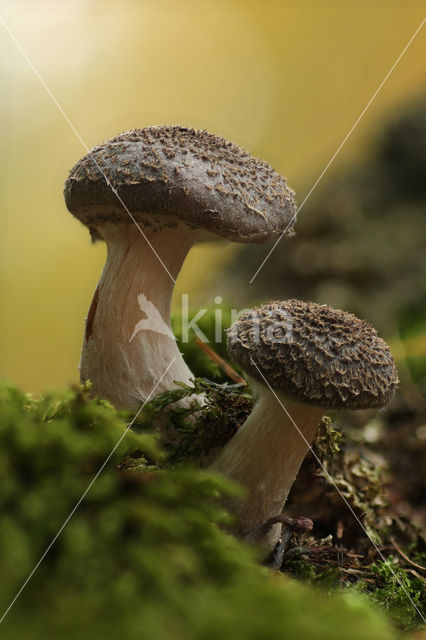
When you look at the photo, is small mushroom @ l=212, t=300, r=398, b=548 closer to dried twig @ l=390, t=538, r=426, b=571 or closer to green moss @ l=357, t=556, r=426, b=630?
green moss @ l=357, t=556, r=426, b=630

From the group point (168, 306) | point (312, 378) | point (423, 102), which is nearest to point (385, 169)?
point (423, 102)

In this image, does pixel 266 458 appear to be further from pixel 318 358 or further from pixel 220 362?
pixel 220 362

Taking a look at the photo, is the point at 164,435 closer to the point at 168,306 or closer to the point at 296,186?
the point at 168,306

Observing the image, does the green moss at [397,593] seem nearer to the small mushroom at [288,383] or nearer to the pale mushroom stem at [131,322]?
the small mushroom at [288,383]

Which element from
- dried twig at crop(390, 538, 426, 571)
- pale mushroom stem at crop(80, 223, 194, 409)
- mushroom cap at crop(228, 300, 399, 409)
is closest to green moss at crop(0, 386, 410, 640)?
mushroom cap at crop(228, 300, 399, 409)

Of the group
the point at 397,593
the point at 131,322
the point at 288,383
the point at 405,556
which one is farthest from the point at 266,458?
the point at 405,556

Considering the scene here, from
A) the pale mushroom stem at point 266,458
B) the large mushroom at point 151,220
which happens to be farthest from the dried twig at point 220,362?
the pale mushroom stem at point 266,458
